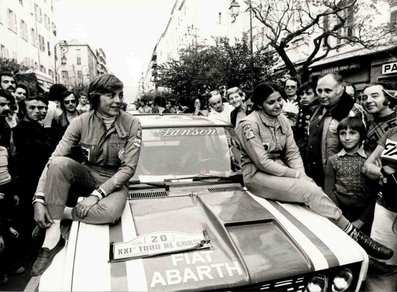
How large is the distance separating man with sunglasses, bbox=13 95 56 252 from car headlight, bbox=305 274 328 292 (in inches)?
150

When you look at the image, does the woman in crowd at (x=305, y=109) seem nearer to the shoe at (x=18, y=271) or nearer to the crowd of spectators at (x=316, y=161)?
the crowd of spectators at (x=316, y=161)

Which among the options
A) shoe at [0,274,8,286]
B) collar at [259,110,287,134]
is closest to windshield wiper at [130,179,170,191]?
collar at [259,110,287,134]

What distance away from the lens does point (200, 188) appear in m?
3.47

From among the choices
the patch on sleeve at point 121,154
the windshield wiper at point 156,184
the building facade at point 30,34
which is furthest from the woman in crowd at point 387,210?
the building facade at point 30,34

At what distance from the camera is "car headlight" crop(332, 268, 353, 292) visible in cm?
249

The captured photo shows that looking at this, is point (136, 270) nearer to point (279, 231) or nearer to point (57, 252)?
point (57, 252)

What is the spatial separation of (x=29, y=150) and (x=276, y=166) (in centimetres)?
325

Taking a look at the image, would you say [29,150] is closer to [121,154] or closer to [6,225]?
[6,225]

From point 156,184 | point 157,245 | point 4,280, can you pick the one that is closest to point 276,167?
point 156,184

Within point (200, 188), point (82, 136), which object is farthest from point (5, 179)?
point (200, 188)

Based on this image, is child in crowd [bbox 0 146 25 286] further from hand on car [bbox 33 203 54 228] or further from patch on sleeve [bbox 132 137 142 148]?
patch on sleeve [bbox 132 137 142 148]

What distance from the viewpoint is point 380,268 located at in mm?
3107

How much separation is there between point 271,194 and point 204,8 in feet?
148

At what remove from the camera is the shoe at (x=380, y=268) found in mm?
3072
